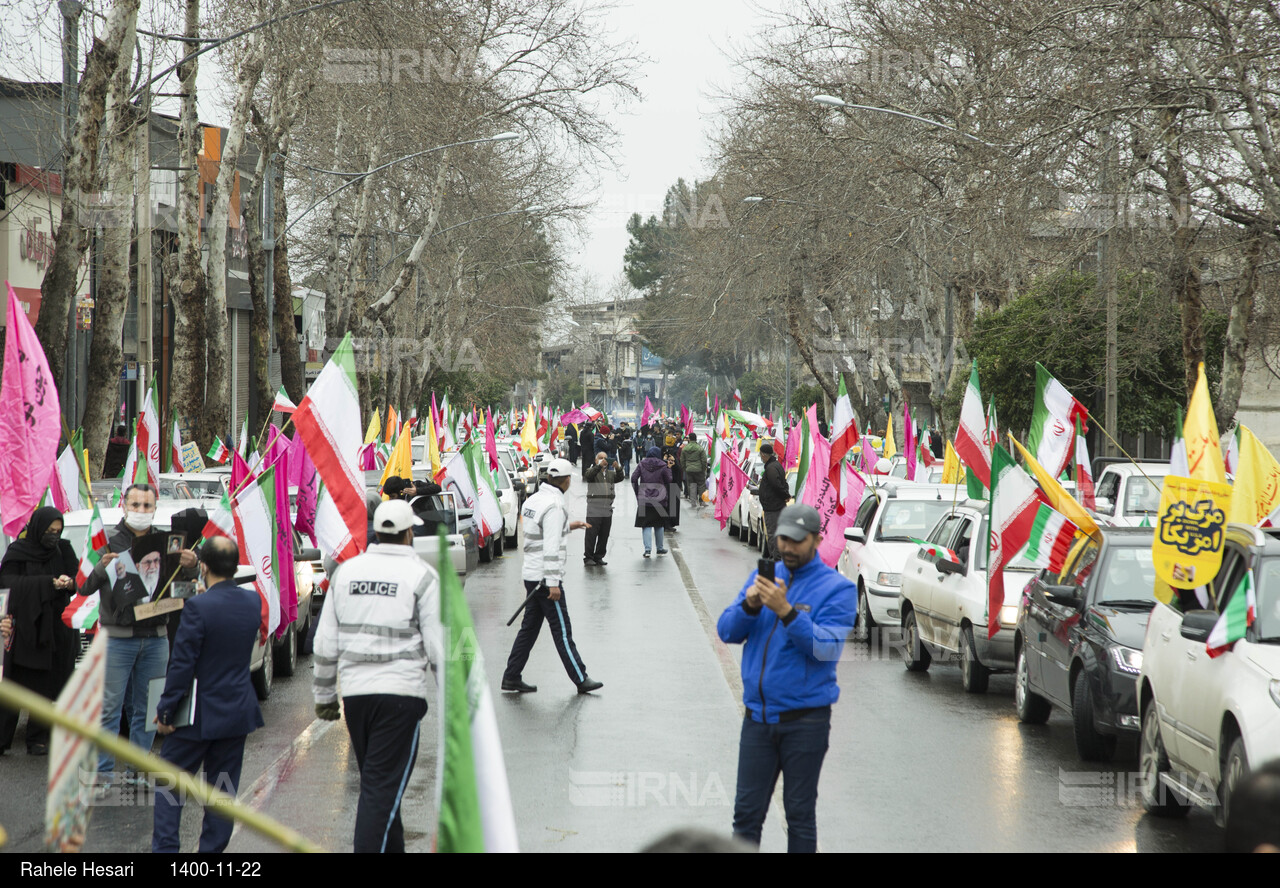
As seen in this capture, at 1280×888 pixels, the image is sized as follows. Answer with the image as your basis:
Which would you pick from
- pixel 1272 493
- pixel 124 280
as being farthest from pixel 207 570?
pixel 124 280

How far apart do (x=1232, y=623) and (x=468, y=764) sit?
16.8ft

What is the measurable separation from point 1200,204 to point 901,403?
24368mm

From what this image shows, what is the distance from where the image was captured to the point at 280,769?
342 inches

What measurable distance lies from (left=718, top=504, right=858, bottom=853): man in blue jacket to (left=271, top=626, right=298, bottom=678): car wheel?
275 inches

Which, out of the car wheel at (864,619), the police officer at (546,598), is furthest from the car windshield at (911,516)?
the police officer at (546,598)

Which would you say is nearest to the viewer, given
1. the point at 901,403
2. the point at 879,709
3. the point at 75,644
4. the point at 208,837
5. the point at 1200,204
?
the point at 208,837

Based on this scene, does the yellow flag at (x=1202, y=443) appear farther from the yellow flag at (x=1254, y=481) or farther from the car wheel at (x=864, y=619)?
the car wheel at (x=864, y=619)

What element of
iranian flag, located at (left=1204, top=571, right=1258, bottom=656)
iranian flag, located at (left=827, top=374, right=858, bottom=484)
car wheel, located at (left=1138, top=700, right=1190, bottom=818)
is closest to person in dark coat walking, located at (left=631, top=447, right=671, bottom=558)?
iranian flag, located at (left=827, top=374, right=858, bottom=484)

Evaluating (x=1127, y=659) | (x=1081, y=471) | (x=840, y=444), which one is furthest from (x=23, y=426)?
(x=1081, y=471)

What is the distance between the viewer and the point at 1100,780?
8.52 metres

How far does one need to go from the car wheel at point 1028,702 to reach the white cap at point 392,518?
549 centimetres

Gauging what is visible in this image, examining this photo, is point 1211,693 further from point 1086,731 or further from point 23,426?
point 23,426

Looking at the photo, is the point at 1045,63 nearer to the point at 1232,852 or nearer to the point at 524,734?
the point at 524,734

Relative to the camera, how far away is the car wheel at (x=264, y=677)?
10906 mm
